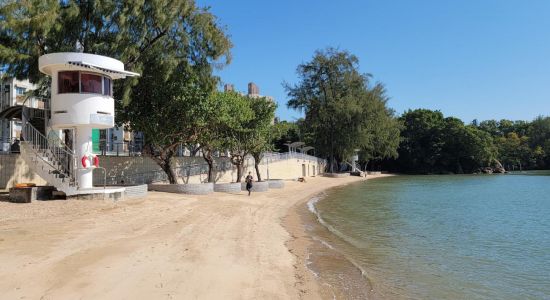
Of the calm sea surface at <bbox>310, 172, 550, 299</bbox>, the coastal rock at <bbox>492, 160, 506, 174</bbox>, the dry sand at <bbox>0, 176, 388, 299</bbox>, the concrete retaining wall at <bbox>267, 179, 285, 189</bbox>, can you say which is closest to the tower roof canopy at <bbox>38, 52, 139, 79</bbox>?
the dry sand at <bbox>0, 176, 388, 299</bbox>

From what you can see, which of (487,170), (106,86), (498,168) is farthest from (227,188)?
(498,168)

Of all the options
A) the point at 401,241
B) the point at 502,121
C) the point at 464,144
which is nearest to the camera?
the point at 401,241

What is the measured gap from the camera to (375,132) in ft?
259

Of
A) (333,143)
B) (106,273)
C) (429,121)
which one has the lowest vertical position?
(106,273)

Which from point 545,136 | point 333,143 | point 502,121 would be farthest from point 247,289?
point 502,121

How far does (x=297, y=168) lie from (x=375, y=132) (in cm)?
2366

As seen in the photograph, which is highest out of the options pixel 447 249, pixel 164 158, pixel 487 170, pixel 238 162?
pixel 164 158

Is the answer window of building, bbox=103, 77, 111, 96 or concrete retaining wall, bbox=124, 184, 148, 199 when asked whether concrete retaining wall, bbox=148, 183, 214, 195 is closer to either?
concrete retaining wall, bbox=124, 184, 148, 199

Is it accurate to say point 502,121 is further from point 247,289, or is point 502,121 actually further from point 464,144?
point 247,289

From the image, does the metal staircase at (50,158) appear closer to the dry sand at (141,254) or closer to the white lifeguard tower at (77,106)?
the white lifeguard tower at (77,106)

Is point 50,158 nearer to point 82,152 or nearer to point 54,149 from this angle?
point 54,149

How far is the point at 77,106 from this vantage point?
18484 mm

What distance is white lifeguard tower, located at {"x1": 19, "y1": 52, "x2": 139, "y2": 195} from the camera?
59.5 feet

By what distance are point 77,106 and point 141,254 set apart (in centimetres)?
1032
